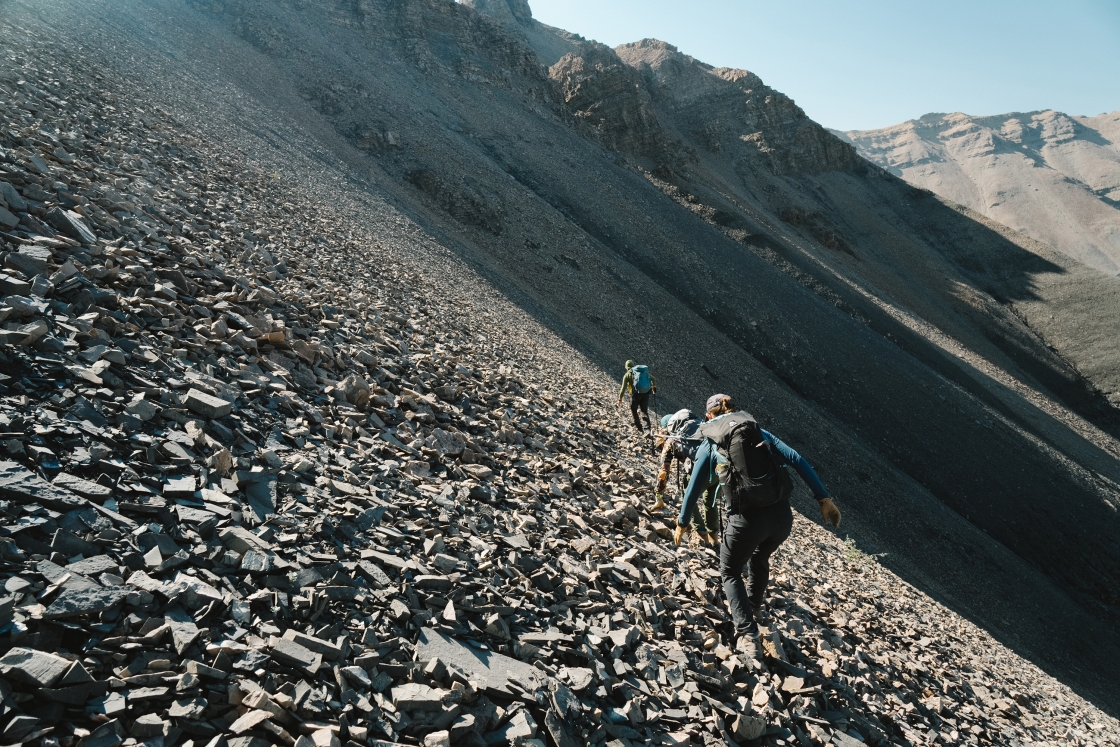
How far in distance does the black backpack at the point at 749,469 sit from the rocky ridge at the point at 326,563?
3.42 feet

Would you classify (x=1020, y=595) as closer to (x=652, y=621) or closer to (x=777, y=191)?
(x=652, y=621)

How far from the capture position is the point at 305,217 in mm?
14148

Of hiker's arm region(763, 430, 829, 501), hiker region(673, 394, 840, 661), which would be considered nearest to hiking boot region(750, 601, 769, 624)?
hiker region(673, 394, 840, 661)

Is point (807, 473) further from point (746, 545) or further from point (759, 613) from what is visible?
point (759, 613)

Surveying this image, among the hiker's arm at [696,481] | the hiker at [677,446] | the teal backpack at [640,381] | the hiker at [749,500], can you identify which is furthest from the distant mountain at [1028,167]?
the hiker at [749,500]

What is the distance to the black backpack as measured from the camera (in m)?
4.61

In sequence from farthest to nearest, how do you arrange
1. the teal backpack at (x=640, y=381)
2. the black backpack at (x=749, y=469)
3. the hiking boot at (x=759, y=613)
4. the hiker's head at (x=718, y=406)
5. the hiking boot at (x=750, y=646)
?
1. the teal backpack at (x=640, y=381)
2. the hiker's head at (x=718, y=406)
3. the hiking boot at (x=759, y=613)
4. the black backpack at (x=749, y=469)
5. the hiking boot at (x=750, y=646)

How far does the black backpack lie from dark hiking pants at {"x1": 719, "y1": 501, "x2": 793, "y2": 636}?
0.36 ft

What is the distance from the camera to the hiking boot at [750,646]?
14.4ft

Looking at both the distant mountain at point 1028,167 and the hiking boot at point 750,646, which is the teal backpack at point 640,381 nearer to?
the hiking boot at point 750,646

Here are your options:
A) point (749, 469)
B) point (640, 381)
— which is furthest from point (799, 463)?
point (640, 381)

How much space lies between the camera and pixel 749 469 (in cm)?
464

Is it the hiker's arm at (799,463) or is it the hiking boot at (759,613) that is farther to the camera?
the hiking boot at (759,613)

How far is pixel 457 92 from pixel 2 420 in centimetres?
3984
